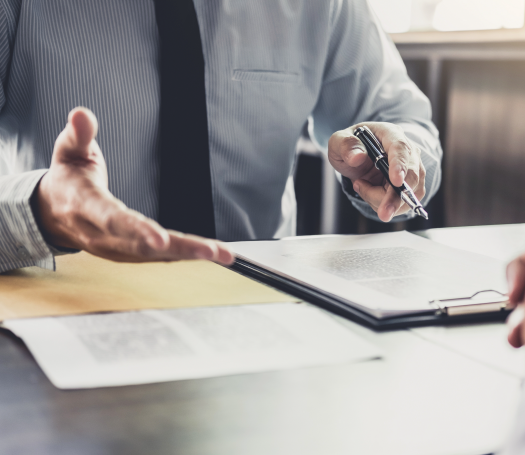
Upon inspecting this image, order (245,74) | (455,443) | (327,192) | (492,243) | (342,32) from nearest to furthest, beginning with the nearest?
(455,443) → (492,243) → (245,74) → (342,32) → (327,192)

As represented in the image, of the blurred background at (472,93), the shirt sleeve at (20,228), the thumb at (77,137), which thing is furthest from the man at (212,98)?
the blurred background at (472,93)

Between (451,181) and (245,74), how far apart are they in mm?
1465

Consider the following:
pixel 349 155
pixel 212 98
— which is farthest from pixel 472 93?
pixel 349 155

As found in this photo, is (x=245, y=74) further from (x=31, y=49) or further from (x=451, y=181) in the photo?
(x=451, y=181)

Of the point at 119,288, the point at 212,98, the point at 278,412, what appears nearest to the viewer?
the point at 278,412

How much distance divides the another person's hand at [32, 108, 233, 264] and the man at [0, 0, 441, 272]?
323 millimetres

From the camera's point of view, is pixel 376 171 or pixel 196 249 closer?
pixel 196 249

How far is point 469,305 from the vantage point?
591 millimetres

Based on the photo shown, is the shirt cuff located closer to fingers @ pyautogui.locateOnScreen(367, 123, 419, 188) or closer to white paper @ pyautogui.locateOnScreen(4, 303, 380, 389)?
white paper @ pyautogui.locateOnScreen(4, 303, 380, 389)

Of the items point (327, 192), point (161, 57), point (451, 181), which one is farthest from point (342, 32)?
point (327, 192)

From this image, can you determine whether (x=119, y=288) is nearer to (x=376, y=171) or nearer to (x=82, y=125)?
(x=82, y=125)

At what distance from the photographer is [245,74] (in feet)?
3.86

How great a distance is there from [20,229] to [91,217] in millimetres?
167

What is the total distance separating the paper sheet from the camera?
585 mm
